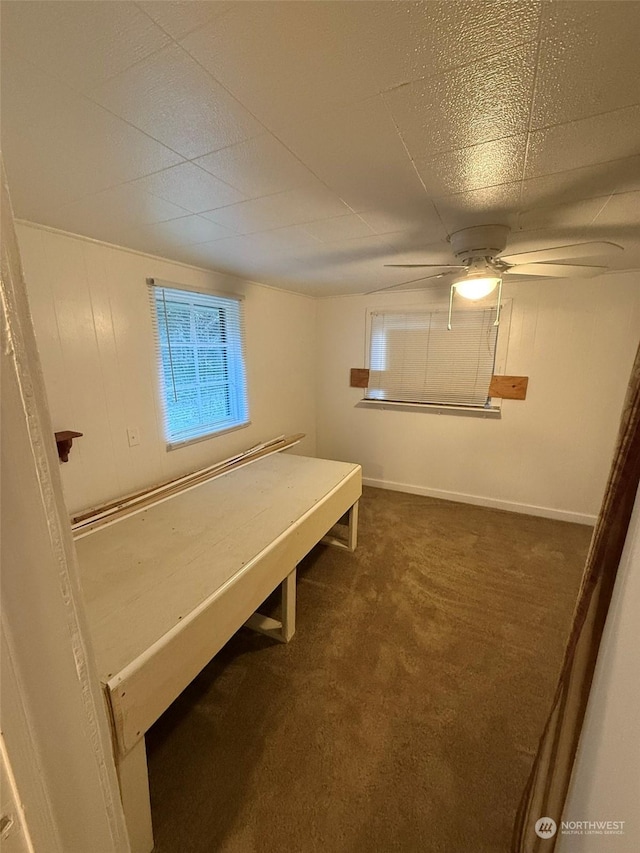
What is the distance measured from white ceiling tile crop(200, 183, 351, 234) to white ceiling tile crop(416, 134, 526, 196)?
392mm

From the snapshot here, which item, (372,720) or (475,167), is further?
(372,720)

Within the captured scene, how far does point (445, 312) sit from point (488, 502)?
2010mm

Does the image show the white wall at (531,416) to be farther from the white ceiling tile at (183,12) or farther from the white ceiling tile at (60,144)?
the white ceiling tile at (183,12)

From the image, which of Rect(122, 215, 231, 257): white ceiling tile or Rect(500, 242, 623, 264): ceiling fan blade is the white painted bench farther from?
Rect(500, 242, 623, 264): ceiling fan blade

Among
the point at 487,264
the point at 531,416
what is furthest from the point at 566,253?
the point at 531,416

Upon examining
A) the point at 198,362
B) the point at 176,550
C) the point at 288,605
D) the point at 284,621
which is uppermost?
the point at 198,362

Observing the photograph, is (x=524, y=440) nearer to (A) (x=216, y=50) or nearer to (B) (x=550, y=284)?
(B) (x=550, y=284)

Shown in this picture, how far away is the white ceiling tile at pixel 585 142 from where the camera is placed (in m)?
0.96

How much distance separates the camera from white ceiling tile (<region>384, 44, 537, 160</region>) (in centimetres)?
78

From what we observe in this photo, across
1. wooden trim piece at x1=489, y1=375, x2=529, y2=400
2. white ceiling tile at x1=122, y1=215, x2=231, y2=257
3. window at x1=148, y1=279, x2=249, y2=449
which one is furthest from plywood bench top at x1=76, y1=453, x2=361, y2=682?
wooden trim piece at x1=489, y1=375, x2=529, y2=400

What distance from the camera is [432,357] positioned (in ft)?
11.7

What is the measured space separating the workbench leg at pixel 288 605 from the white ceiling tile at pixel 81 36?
6.45 ft

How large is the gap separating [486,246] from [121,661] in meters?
2.34

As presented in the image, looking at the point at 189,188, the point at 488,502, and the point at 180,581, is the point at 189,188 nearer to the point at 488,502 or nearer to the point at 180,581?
the point at 180,581
